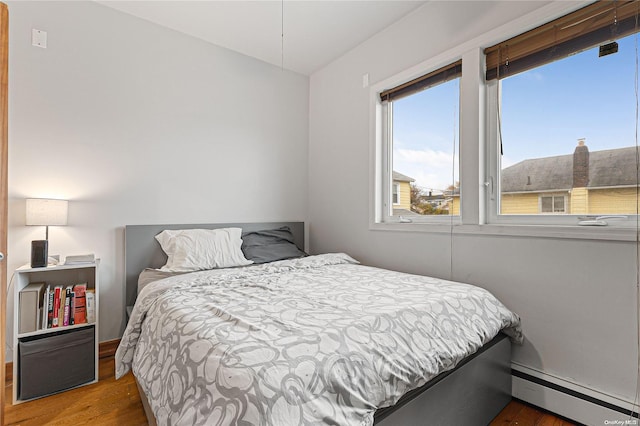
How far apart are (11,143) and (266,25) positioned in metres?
1.99

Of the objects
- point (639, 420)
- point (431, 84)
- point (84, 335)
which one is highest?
point (431, 84)

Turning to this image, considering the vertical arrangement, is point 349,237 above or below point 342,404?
Answer: above

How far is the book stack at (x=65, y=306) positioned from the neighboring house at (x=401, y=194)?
91.4 inches

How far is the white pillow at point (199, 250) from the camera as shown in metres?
2.27

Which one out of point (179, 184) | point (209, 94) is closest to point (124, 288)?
point (179, 184)

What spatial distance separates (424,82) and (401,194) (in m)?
0.91

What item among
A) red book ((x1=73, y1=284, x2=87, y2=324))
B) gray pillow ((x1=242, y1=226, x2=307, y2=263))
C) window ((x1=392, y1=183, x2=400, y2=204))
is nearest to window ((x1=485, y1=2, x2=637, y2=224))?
window ((x1=392, y1=183, x2=400, y2=204))

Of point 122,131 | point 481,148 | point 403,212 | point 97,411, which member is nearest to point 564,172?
point 481,148

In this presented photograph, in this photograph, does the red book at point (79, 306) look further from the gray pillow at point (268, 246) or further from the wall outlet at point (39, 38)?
the wall outlet at point (39, 38)

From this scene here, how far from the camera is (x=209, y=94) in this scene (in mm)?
2783

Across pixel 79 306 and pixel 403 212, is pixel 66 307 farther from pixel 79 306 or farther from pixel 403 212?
pixel 403 212

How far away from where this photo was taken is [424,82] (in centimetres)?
242

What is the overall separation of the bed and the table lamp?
0.74 meters

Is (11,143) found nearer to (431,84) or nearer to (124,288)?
(124,288)
